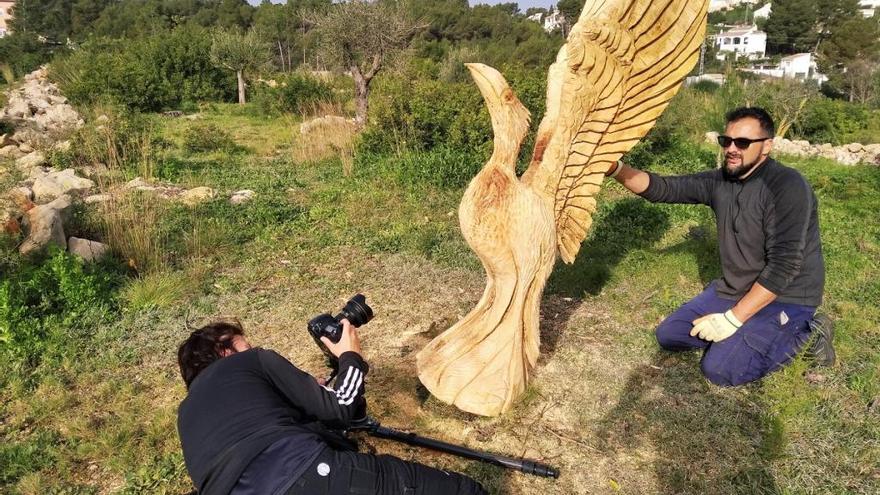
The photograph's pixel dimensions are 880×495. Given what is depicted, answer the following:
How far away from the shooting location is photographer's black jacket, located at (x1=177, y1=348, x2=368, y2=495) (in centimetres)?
155

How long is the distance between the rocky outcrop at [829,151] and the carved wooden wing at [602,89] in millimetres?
8881

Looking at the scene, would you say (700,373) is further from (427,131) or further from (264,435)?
(427,131)

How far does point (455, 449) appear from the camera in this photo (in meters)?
2.59

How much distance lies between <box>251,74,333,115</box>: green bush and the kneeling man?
10.4 metres

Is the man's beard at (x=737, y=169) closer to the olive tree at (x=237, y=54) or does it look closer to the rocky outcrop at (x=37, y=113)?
the rocky outcrop at (x=37, y=113)

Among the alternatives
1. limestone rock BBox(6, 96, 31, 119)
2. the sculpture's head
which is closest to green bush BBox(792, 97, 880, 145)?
the sculpture's head

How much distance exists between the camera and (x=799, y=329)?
310 cm

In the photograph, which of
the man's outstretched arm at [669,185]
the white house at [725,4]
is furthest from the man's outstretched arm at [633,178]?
the white house at [725,4]

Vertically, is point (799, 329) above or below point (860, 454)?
above

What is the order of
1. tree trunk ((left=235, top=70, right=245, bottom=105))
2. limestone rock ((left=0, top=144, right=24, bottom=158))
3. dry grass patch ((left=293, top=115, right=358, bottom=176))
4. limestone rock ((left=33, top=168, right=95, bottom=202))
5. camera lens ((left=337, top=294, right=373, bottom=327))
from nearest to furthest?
camera lens ((left=337, top=294, right=373, bottom=327))
limestone rock ((left=33, top=168, right=95, bottom=202))
limestone rock ((left=0, top=144, right=24, bottom=158))
dry grass patch ((left=293, top=115, right=358, bottom=176))
tree trunk ((left=235, top=70, right=245, bottom=105))

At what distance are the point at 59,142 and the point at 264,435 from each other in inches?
339

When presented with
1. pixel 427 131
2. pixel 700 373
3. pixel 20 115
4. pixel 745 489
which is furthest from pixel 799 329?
pixel 20 115

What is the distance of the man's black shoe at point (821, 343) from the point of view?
3105 millimetres

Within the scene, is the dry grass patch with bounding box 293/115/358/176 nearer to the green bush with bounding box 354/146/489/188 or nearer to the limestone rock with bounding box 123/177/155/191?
the green bush with bounding box 354/146/489/188
